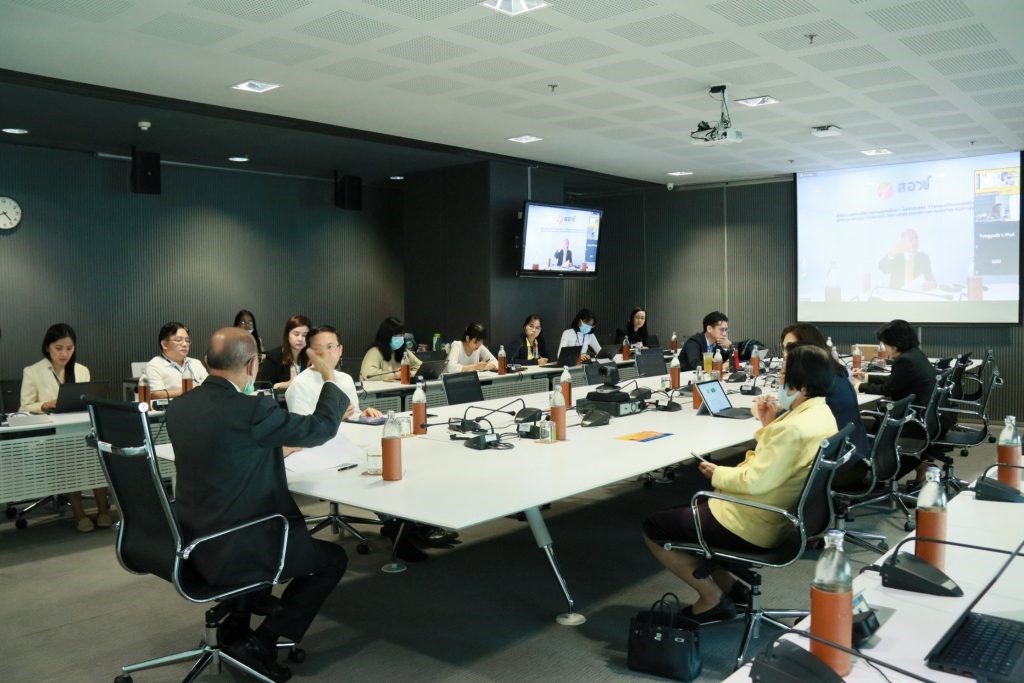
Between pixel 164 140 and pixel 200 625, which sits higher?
pixel 164 140

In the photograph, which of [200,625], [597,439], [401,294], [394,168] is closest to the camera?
[200,625]

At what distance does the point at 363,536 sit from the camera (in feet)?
15.7

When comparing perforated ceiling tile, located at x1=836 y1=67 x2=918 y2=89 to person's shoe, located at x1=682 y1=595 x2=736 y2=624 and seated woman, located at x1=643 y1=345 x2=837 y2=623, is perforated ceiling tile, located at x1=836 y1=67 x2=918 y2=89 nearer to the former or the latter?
seated woman, located at x1=643 y1=345 x2=837 y2=623

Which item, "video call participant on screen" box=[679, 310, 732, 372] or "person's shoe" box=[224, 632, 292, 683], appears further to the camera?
"video call participant on screen" box=[679, 310, 732, 372]

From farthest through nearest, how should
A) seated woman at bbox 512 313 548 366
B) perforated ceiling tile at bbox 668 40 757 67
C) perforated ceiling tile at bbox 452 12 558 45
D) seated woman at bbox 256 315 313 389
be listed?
seated woman at bbox 512 313 548 366, seated woman at bbox 256 315 313 389, perforated ceiling tile at bbox 668 40 757 67, perforated ceiling tile at bbox 452 12 558 45

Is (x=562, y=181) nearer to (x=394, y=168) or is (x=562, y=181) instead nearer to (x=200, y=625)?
(x=394, y=168)

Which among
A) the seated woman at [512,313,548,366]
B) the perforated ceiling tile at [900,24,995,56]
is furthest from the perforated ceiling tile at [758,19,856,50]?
the seated woman at [512,313,548,366]

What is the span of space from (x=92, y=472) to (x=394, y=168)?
555cm

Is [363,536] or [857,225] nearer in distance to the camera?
[363,536]

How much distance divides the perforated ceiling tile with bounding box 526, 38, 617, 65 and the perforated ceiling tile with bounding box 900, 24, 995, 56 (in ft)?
6.04

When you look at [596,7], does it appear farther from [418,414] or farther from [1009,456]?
[1009,456]

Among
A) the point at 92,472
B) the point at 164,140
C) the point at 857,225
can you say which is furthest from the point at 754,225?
the point at 92,472

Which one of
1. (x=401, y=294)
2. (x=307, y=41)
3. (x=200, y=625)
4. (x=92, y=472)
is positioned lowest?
(x=200, y=625)

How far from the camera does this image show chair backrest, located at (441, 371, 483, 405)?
5473 millimetres
